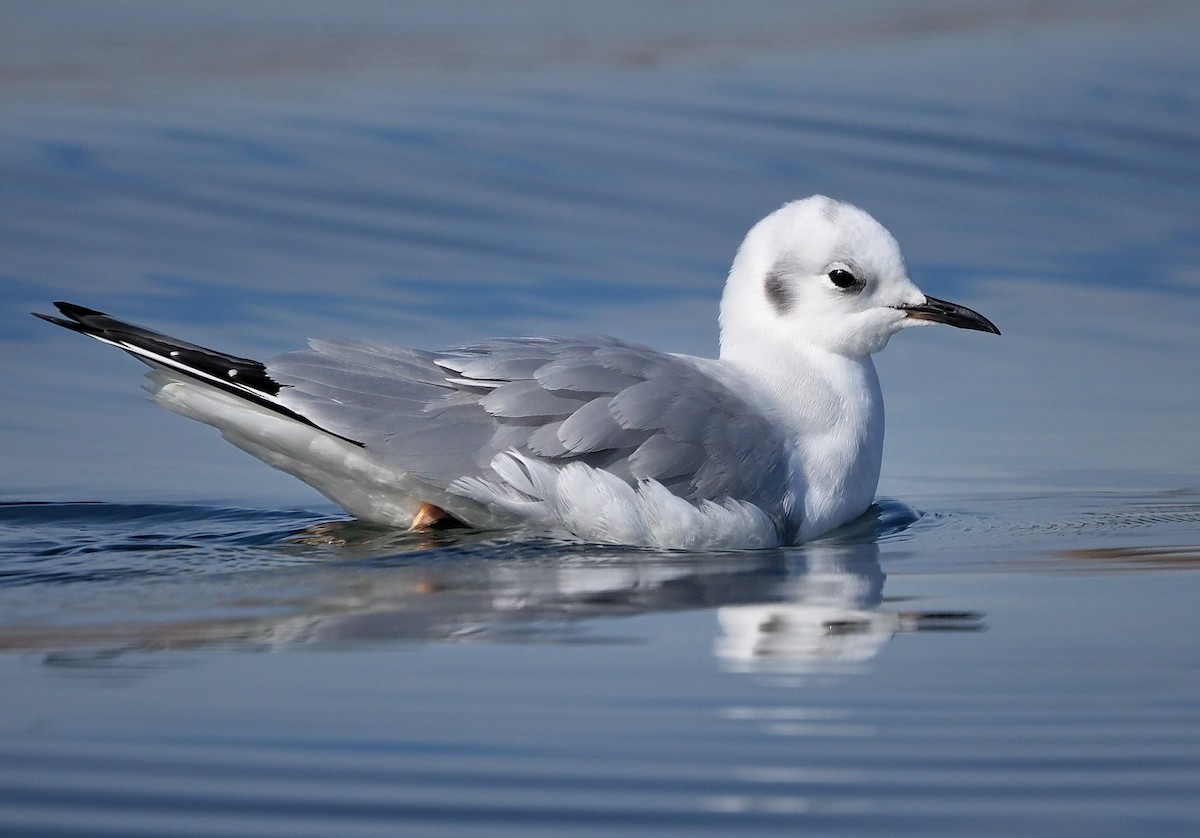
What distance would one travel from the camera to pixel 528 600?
4.36m

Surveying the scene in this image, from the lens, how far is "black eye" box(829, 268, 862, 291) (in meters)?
6.18

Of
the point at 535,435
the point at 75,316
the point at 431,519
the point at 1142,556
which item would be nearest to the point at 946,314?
the point at 1142,556

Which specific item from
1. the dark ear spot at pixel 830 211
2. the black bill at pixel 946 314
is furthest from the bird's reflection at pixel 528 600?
the dark ear spot at pixel 830 211

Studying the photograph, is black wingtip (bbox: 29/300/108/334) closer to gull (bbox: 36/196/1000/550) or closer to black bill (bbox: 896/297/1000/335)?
gull (bbox: 36/196/1000/550)

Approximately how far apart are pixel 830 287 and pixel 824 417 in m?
0.52

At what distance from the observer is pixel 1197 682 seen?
3518mm

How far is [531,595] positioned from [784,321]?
2212 mm

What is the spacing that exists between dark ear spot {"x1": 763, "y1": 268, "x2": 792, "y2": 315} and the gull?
16.4 inches

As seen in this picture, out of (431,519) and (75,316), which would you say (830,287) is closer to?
(431,519)

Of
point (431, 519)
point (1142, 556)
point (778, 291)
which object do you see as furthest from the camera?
point (778, 291)

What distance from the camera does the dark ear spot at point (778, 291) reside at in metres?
6.29

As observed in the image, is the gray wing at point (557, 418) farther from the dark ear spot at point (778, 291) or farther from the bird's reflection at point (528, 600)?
the dark ear spot at point (778, 291)

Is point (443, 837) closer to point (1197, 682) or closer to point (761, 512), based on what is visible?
point (1197, 682)

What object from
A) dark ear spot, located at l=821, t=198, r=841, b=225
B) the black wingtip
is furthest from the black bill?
the black wingtip
